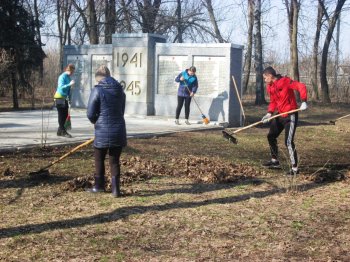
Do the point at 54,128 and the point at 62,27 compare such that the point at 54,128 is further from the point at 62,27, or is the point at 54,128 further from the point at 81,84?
the point at 62,27

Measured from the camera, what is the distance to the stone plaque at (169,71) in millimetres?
16703

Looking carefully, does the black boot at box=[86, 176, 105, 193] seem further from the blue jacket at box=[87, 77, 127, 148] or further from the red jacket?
the red jacket

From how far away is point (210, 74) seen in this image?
16.0m

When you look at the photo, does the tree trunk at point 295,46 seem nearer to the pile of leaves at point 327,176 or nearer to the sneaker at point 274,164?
the sneaker at point 274,164

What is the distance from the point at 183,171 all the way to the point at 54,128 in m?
6.23

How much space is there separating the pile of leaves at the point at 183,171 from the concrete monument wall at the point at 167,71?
6.70m

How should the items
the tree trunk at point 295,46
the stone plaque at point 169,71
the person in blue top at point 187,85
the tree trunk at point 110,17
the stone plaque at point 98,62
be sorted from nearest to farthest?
the person in blue top at point 187,85
the stone plaque at point 169,71
the stone plaque at point 98,62
the tree trunk at point 110,17
the tree trunk at point 295,46

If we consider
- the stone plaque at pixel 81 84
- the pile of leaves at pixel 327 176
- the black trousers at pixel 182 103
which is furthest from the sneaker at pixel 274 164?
the stone plaque at pixel 81 84

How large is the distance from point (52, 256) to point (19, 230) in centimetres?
84

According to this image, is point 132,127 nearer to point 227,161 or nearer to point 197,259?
point 227,161

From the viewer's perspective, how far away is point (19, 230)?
5.27 metres

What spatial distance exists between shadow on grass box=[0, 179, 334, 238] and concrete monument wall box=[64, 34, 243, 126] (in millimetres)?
8629

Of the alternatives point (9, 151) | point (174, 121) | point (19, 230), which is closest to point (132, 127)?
point (174, 121)

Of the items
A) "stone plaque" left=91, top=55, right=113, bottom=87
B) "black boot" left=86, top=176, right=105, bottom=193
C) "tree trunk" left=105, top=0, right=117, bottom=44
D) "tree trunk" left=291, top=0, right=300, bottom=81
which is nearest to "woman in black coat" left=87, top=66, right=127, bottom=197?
"black boot" left=86, top=176, right=105, bottom=193
